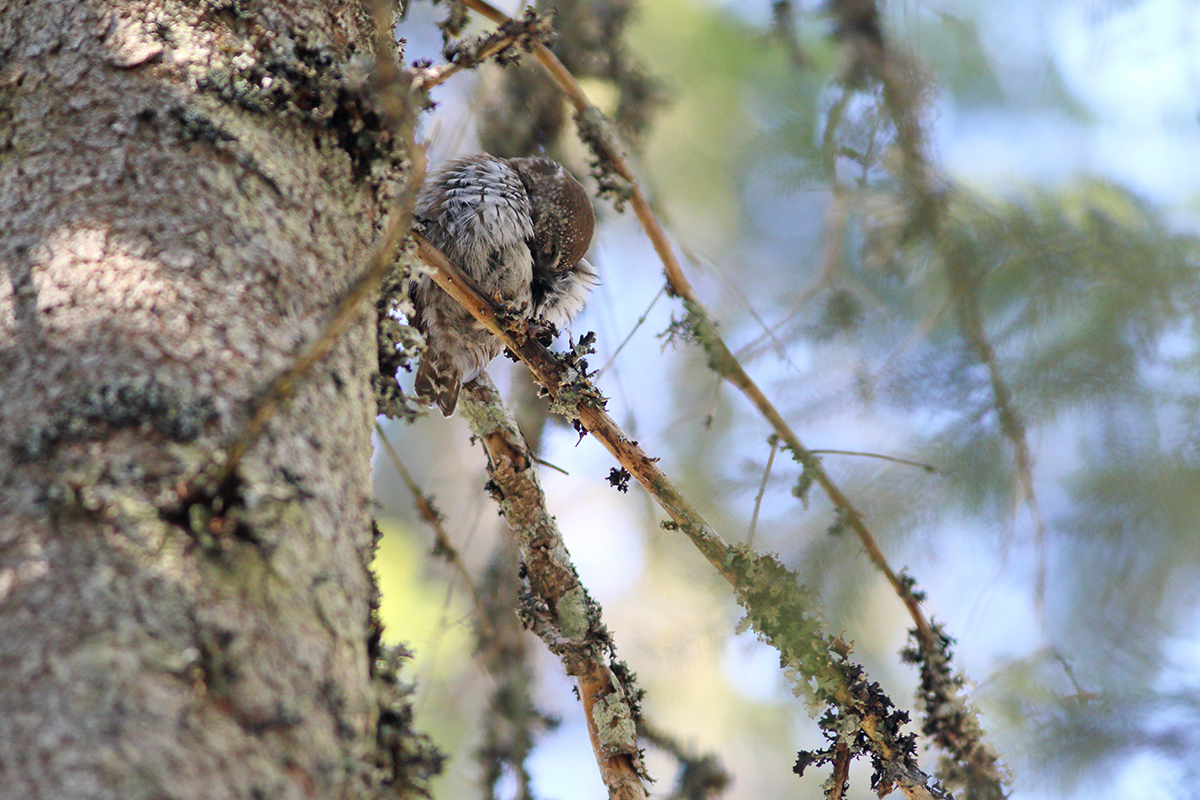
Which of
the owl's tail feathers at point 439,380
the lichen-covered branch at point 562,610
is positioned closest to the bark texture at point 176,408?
the lichen-covered branch at point 562,610

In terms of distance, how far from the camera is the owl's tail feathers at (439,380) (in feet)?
7.77

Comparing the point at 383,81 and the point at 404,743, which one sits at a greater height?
the point at 383,81

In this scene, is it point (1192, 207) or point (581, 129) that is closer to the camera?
point (581, 129)

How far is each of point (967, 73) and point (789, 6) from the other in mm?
503

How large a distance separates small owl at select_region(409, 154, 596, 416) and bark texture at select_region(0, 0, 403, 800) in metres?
1.25

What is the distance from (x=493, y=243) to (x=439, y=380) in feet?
1.44

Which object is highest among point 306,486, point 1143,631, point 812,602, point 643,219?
point 643,219

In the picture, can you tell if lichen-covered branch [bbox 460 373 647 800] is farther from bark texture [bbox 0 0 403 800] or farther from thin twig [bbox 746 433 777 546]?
bark texture [bbox 0 0 403 800]

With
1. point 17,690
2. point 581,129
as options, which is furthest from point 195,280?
point 581,129

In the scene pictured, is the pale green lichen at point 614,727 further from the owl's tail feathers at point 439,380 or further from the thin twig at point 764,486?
the owl's tail feathers at point 439,380

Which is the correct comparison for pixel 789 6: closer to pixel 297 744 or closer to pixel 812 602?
pixel 812 602

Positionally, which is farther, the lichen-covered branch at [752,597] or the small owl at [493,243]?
the small owl at [493,243]

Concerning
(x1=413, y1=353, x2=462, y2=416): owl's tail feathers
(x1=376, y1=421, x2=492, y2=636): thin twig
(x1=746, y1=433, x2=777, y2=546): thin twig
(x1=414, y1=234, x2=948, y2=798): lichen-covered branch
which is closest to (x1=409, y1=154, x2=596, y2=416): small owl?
(x1=413, y1=353, x2=462, y2=416): owl's tail feathers

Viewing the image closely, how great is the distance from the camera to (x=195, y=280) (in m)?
0.97
